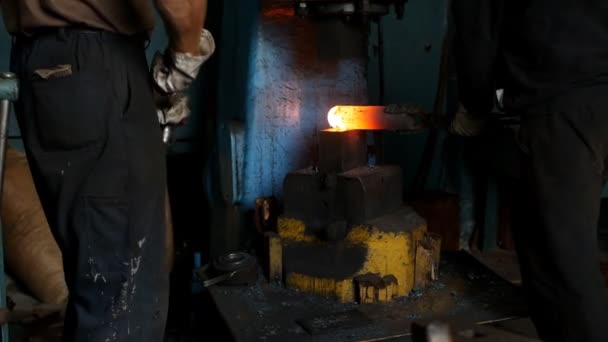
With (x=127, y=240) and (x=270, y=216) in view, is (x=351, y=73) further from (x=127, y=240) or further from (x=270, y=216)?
(x=127, y=240)

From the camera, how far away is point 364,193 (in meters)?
2.18

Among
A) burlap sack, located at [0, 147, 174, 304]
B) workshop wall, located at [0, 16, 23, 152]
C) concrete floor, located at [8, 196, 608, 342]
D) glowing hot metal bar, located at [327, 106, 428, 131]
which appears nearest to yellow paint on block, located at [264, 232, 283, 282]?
concrete floor, located at [8, 196, 608, 342]

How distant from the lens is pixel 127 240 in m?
1.45

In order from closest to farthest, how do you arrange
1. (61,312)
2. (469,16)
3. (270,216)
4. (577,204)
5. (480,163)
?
(577,204) < (469,16) < (270,216) < (61,312) < (480,163)

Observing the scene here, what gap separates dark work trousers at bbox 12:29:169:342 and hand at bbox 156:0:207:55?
4.9 inches

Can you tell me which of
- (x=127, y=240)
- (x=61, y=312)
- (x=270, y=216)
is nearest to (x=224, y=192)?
(x=270, y=216)

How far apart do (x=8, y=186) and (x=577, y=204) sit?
2336 mm

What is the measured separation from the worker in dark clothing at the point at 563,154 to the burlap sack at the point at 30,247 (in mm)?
1603

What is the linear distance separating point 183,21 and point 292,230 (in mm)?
1088

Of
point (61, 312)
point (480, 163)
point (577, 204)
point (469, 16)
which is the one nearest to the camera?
point (577, 204)

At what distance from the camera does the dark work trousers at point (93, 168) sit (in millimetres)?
1399

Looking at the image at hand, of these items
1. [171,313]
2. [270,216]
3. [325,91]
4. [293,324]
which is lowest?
Answer: [171,313]

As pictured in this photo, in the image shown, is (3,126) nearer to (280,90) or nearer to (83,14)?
(83,14)

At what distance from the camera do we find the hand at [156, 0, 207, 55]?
142 cm
